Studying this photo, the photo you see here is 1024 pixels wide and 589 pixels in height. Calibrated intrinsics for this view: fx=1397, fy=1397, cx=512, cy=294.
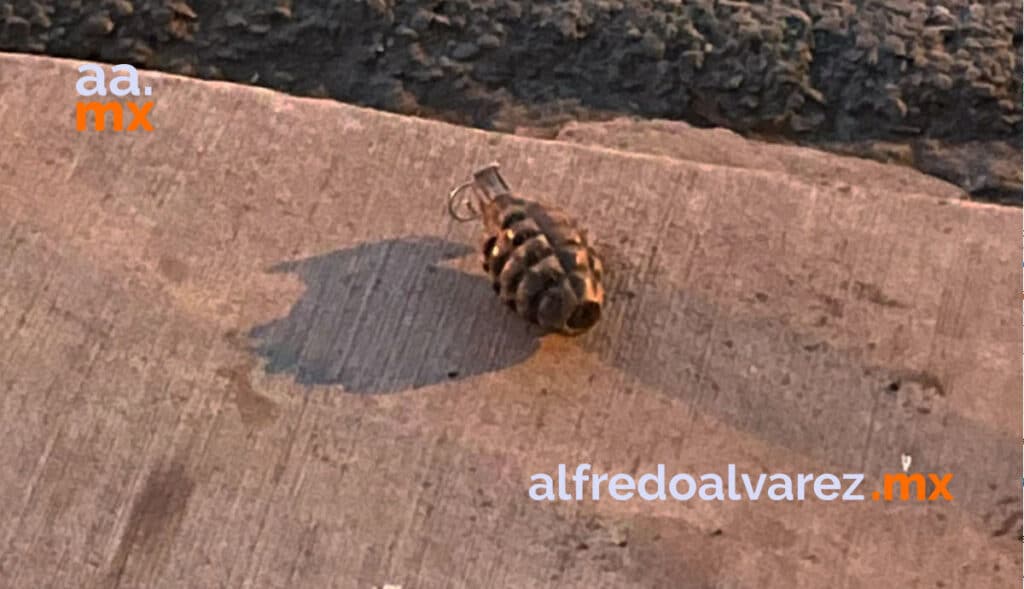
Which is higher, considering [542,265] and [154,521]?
[542,265]

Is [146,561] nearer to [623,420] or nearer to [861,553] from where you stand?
[623,420]

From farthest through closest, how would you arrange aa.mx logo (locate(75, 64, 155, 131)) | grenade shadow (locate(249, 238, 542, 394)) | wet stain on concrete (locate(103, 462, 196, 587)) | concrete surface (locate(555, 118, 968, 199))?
concrete surface (locate(555, 118, 968, 199)) → aa.mx logo (locate(75, 64, 155, 131)) → grenade shadow (locate(249, 238, 542, 394)) → wet stain on concrete (locate(103, 462, 196, 587))

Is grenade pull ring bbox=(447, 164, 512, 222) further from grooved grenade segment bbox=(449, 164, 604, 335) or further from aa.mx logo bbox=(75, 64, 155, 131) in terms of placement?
aa.mx logo bbox=(75, 64, 155, 131)

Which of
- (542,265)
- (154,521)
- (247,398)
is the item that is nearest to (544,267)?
(542,265)

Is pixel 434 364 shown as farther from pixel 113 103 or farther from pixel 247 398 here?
pixel 113 103

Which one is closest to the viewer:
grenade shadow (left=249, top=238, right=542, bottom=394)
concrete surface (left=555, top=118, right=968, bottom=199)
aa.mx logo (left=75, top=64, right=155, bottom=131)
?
grenade shadow (left=249, top=238, right=542, bottom=394)

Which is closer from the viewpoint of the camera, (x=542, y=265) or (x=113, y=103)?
(x=542, y=265)

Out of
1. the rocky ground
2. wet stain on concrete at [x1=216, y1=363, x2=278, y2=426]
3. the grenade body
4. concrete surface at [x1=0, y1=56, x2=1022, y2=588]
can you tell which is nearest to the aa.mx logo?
concrete surface at [x1=0, y1=56, x2=1022, y2=588]
